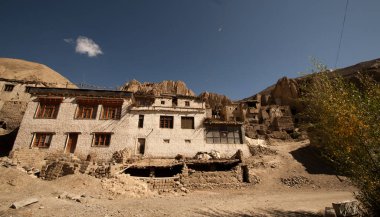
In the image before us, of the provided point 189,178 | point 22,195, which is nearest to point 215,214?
point 189,178

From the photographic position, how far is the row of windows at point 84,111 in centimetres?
2611

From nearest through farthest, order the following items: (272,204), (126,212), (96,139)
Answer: (126,212), (272,204), (96,139)

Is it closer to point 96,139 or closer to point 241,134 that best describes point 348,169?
point 241,134

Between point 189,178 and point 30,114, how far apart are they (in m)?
22.3

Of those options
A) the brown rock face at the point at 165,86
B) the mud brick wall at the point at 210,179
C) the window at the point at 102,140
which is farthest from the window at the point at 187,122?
the brown rock face at the point at 165,86

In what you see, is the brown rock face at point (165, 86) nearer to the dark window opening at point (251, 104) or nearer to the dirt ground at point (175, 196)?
the dark window opening at point (251, 104)

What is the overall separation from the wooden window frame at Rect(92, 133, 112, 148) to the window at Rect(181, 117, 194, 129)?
9868 millimetres

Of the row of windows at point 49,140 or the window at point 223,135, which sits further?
the window at point 223,135

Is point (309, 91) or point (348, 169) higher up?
point (309, 91)

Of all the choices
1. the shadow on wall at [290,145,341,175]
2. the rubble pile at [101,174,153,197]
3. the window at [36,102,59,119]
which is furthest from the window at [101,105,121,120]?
the shadow on wall at [290,145,341,175]

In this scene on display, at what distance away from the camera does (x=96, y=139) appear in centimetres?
2531

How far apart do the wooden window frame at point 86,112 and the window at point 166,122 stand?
9.03m

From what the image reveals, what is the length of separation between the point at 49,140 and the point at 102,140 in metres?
6.35

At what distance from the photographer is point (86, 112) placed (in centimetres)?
2686
